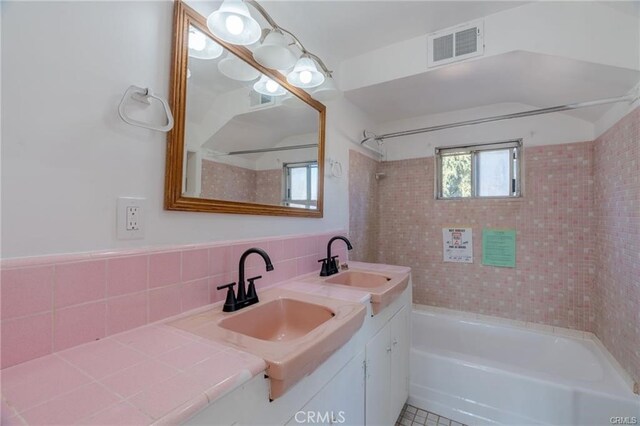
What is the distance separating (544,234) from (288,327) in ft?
7.45

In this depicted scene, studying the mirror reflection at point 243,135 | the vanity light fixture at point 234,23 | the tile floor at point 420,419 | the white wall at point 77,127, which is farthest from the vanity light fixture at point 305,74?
the tile floor at point 420,419

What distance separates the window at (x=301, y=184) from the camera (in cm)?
164

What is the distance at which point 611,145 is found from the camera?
1816 millimetres

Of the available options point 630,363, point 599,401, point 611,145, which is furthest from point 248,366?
point 611,145

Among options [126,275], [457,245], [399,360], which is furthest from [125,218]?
[457,245]

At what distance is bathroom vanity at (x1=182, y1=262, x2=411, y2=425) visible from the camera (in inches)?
25.0

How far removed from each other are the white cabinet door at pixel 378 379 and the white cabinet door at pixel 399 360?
8 cm

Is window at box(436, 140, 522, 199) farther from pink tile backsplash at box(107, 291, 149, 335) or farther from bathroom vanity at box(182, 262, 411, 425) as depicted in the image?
pink tile backsplash at box(107, 291, 149, 335)

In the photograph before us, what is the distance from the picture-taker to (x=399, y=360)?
166cm

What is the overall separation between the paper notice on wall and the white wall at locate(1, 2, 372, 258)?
Result: 7.68 ft

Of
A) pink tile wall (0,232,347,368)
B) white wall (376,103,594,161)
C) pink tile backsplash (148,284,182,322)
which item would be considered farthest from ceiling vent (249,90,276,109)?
white wall (376,103,594,161)

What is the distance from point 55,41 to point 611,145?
2.85m

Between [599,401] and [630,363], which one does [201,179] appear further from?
[630,363]

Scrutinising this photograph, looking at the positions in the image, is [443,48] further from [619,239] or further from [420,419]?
[420,419]
